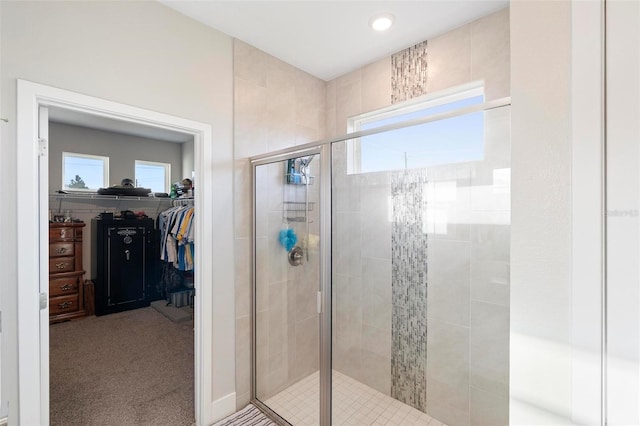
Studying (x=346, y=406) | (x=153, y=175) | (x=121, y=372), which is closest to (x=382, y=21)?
(x=346, y=406)

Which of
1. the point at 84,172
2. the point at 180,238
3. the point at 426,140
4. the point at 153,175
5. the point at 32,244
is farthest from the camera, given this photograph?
the point at 153,175

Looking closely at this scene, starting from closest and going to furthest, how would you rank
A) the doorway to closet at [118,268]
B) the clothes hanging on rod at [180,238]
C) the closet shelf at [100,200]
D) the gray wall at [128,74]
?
the gray wall at [128,74] → the doorway to closet at [118,268] → the clothes hanging on rod at [180,238] → the closet shelf at [100,200]

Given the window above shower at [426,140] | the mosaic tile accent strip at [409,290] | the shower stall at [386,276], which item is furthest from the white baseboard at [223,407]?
the window above shower at [426,140]

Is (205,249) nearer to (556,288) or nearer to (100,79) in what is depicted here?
(100,79)

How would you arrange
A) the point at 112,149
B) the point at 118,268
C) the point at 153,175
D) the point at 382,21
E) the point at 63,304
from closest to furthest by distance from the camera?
1. the point at 382,21
2. the point at 63,304
3. the point at 118,268
4. the point at 112,149
5. the point at 153,175

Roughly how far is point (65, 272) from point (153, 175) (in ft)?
6.30

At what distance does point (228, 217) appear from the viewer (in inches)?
80.0

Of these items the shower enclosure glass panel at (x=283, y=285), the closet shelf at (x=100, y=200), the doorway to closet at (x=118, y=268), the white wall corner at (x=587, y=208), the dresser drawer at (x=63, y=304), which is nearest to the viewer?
the white wall corner at (x=587, y=208)

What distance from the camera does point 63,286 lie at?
12.0ft

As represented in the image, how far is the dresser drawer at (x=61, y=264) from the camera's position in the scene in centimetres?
359

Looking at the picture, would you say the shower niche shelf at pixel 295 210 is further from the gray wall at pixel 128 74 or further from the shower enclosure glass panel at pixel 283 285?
the gray wall at pixel 128 74

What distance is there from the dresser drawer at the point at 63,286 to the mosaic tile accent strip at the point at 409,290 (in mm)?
4085

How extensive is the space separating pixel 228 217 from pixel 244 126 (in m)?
0.69

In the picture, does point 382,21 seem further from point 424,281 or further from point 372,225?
point 424,281
